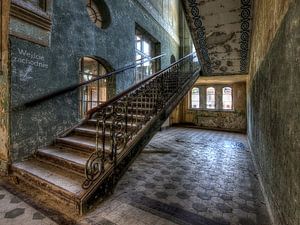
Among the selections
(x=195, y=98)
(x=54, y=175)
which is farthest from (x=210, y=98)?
(x=54, y=175)

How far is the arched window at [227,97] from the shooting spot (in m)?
10.2

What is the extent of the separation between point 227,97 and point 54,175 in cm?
970

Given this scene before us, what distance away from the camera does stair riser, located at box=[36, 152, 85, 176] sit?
9.07 feet

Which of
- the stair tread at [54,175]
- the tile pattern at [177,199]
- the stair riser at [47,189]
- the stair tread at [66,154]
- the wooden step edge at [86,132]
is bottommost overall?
the tile pattern at [177,199]

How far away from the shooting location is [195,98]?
1127 centimetres

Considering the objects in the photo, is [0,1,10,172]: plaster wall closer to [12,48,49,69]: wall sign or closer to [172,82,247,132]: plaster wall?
[12,48,49,69]: wall sign

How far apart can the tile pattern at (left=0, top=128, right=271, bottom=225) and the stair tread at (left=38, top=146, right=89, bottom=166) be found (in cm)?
74

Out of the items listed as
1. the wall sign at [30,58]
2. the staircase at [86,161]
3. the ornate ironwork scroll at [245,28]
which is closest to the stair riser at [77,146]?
the staircase at [86,161]

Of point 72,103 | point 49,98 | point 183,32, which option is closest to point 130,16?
point 72,103

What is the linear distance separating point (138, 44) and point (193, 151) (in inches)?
194

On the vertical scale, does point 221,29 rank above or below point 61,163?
above

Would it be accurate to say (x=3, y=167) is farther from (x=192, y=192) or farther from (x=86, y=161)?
(x=192, y=192)

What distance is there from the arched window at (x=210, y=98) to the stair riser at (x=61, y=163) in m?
9.26

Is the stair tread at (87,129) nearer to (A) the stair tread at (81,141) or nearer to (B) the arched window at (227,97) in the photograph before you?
(A) the stair tread at (81,141)
